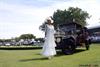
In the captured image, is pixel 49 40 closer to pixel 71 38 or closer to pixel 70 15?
pixel 71 38

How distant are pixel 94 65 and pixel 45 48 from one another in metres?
4.60

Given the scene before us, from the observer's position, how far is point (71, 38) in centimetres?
1919

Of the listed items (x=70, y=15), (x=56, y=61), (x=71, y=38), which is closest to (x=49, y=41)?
(x=56, y=61)

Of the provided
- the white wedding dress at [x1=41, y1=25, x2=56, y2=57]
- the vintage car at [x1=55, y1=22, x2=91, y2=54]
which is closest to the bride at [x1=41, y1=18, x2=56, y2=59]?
the white wedding dress at [x1=41, y1=25, x2=56, y2=57]

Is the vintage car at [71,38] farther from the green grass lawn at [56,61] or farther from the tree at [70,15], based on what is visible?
the tree at [70,15]

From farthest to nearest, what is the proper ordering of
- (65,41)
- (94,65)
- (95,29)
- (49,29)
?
(95,29), (65,41), (49,29), (94,65)

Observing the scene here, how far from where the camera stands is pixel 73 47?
19.1 metres

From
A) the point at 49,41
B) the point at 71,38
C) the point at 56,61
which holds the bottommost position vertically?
the point at 56,61

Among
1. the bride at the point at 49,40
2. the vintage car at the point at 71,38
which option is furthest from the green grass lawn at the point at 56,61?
the vintage car at the point at 71,38

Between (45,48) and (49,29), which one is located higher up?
(49,29)

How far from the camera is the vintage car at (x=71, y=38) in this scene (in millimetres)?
18967

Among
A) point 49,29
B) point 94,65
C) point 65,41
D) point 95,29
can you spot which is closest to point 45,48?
point 49,29

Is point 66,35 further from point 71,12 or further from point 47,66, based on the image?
point 71,12

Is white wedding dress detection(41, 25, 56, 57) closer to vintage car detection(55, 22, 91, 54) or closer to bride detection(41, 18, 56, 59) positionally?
bride detection(41, 18, 56, 59)
